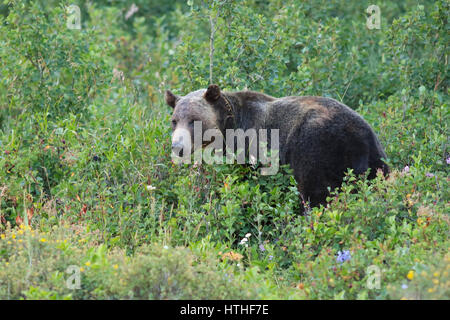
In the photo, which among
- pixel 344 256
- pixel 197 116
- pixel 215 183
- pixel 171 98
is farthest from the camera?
pixel 171 98

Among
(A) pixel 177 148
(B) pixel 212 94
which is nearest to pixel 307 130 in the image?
(B) pixel 212 94

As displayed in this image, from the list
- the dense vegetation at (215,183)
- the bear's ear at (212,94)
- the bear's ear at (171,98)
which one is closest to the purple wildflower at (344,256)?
the dense vegetation at (215,183)

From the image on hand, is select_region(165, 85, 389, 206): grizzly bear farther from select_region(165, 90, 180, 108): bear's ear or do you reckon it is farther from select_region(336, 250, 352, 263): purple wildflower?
select_region(336, 250, 352, 263): purple wildflower

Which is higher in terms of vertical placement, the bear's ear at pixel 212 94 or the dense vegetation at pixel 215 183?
the bear's ear at pixel 212 94

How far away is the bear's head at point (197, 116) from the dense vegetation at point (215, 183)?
375mm

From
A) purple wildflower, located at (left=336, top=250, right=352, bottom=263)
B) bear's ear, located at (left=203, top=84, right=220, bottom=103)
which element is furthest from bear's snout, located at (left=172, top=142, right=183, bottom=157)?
A: purple wildflower, located at (left=336, top=250, right=352, bottom=263)

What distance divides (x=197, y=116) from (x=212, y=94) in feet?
0.87

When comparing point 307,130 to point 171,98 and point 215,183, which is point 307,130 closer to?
point 215,183

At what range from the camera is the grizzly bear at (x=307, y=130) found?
584cm

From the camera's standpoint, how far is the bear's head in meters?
6.26

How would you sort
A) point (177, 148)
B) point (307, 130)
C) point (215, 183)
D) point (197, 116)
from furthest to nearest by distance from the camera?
point (215, 183)
point (197, 116)
point (177, 148)
point (307, 130)

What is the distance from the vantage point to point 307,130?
5.97 m

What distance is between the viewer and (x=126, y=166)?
6766mm

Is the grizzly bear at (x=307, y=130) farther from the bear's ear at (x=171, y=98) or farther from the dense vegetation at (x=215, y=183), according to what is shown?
the dense vegetation at (x=215, y=183)
